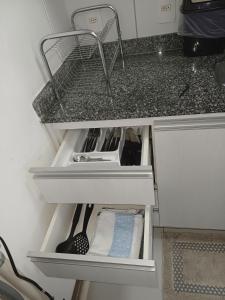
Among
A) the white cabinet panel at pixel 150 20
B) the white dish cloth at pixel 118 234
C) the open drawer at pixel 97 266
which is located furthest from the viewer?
the white cabinet panel at pixel 150 20

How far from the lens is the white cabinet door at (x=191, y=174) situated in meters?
0.93

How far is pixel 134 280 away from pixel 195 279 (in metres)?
0.58

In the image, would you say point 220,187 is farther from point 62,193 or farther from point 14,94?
point 14,94

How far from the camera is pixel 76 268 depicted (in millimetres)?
847

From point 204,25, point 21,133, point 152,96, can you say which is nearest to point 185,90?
point 152,96

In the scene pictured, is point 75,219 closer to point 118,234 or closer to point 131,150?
point 118,234

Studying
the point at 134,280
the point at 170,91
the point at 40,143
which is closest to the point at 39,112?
the point at 40,143

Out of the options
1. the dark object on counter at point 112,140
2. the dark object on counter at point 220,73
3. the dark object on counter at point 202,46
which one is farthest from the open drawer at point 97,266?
the dark object on counter at point 202,46

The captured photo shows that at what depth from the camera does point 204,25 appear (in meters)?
1.06

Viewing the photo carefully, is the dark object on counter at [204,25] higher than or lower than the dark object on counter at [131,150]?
higher

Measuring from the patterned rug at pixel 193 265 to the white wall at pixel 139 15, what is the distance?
1180 millimetres

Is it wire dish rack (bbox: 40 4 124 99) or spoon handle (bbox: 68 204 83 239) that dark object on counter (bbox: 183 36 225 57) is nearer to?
wire dish rack (bbox: 40 4 124 99)

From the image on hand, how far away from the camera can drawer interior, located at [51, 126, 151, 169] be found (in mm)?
961

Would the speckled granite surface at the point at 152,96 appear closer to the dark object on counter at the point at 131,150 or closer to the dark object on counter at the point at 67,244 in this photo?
the dark object on counter at the point at 131,150
